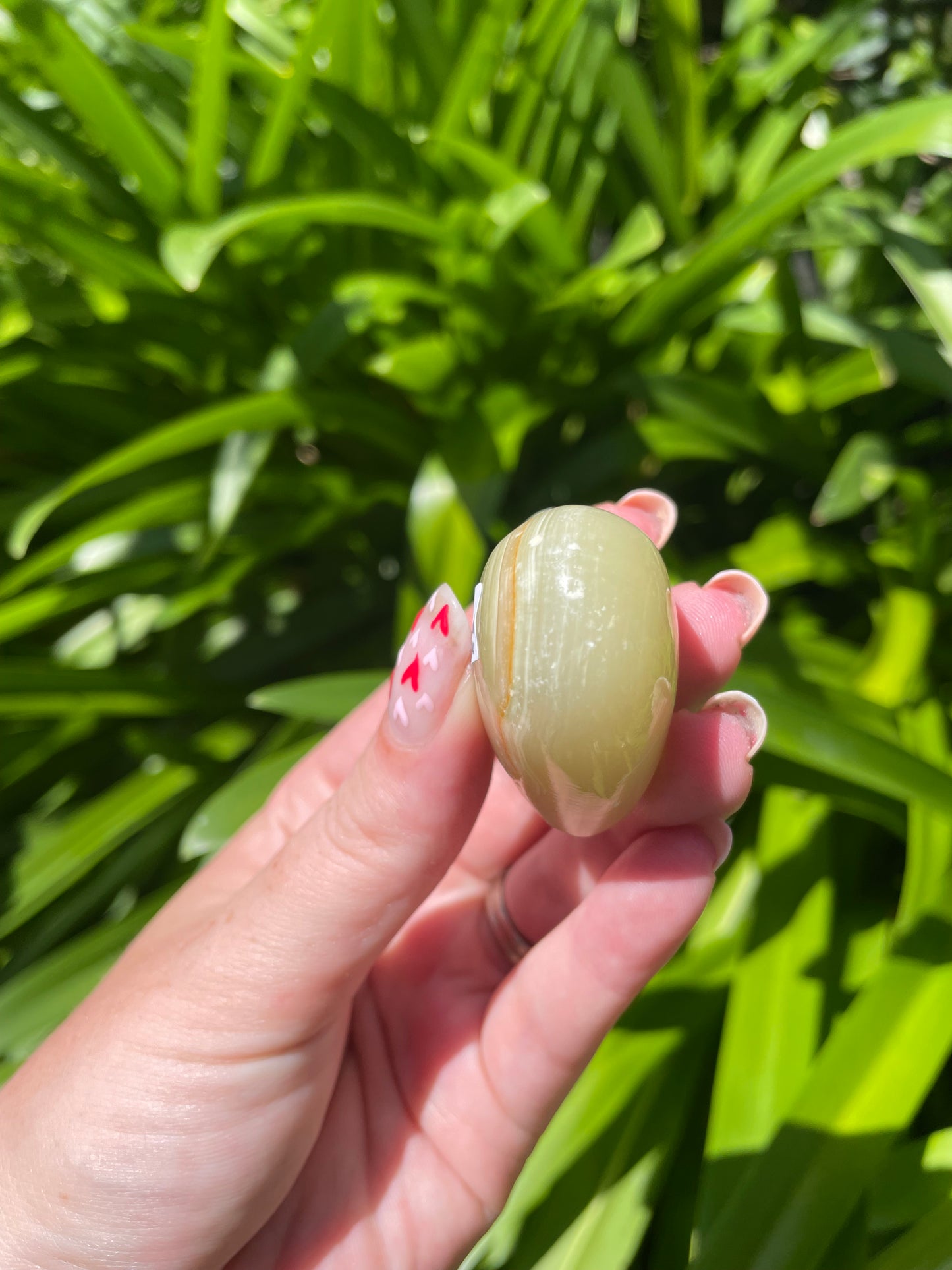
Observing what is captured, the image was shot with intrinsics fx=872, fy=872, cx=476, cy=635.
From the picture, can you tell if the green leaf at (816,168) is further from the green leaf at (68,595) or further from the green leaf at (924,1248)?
the green leaf at (924,1248)

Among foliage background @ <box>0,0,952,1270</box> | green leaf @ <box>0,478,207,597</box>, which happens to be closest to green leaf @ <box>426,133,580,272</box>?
foliage background @ <box>0,0,952,1270</box>

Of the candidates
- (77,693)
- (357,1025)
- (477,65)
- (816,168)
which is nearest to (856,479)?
(816,168)

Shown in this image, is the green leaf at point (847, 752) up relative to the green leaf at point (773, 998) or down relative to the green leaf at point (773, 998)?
up

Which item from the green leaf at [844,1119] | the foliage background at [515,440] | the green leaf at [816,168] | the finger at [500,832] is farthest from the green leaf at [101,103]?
the green leaf at [844,1119]

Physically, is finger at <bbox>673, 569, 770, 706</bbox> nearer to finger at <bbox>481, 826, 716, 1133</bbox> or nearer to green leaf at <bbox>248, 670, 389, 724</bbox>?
finger at <bbox>481, 826, 716, 1133</bbox>

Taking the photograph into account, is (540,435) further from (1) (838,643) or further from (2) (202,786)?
(2) (202,786)
